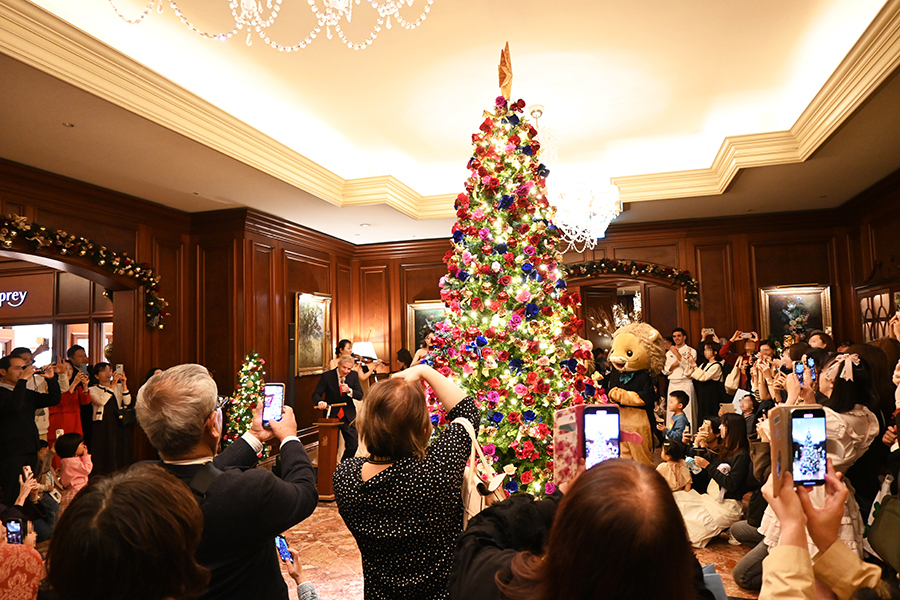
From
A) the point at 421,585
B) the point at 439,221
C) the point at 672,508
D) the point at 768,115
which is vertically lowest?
the point at 421,585

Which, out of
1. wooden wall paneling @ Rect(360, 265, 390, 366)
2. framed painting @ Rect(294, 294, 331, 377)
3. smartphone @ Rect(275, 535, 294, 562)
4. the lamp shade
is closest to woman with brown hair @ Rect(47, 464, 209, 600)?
smartphone @ Rect(275, 535, 294, 562)

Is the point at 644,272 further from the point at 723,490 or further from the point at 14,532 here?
the point at 14,532

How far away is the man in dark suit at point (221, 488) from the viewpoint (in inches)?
58.1

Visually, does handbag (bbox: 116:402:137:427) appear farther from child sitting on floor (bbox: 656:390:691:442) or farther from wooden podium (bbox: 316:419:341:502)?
child sitting on floor (bbox: 656:390:691:442)

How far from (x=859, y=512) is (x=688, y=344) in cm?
584

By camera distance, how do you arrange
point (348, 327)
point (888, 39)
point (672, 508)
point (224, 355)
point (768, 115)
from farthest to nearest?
point (348, 327)
point (224, 355)
point (768, 115)
point (888, 39)
point (672, 508)

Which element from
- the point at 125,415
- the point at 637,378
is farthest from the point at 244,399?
the point at 637,378

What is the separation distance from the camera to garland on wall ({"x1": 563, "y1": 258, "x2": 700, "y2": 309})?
9.05 metres

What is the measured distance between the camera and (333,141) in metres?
7.29

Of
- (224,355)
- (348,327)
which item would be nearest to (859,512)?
(224,355)

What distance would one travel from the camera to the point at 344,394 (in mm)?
6801

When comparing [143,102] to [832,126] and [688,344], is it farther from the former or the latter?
[688,344]

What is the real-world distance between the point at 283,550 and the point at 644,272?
853 cm

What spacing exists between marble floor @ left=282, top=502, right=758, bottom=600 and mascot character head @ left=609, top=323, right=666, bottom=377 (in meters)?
1.85
